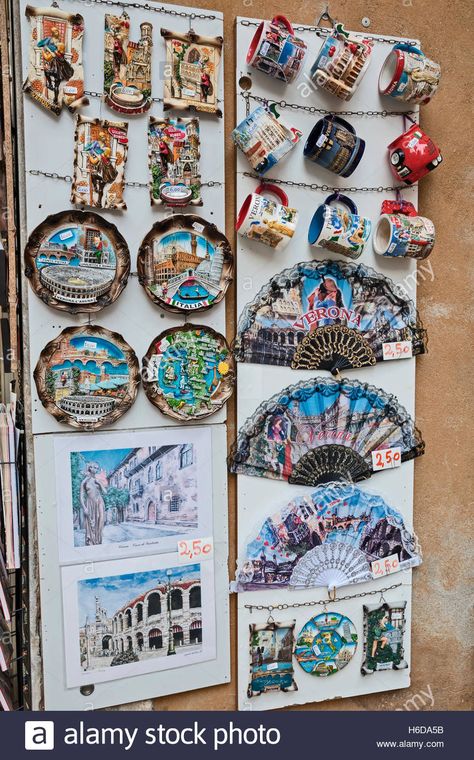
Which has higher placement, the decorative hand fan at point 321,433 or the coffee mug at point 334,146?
the coffee mug at point 334,146

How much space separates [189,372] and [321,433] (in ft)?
1.20

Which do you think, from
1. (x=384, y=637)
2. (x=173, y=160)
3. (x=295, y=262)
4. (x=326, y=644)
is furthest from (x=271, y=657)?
(x=173, y=160)

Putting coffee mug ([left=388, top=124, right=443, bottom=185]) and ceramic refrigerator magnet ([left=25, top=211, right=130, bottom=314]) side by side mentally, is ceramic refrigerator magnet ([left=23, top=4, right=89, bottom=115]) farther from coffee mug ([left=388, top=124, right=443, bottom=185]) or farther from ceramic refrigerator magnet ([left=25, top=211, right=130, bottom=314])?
coffee mug ([left=388, top=124, right=443, bottom=185])

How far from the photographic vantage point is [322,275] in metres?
1.45

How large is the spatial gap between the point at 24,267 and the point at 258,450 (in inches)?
26.6

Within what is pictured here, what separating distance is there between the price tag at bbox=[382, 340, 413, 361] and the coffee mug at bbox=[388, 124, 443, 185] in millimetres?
406

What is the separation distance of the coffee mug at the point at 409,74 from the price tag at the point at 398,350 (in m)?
0.59

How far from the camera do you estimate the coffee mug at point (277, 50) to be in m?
1.29

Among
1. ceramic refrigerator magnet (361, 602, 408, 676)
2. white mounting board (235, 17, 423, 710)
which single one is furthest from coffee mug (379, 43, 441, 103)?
ceramic refrigerator magnet (361, 602, 408, 676)

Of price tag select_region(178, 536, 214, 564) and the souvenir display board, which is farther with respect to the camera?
price tag select_region(178, 536, 214, 564)

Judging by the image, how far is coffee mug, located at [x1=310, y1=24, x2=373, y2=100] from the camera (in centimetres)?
133

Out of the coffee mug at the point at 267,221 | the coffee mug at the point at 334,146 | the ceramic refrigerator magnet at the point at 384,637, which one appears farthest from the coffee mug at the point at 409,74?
the ceramic refrigerator magnet at the point at 384,637

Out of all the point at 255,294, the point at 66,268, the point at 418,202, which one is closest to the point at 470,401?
the point at 418,202

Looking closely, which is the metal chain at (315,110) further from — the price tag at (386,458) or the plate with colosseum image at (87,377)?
the price tag at (386,458)
